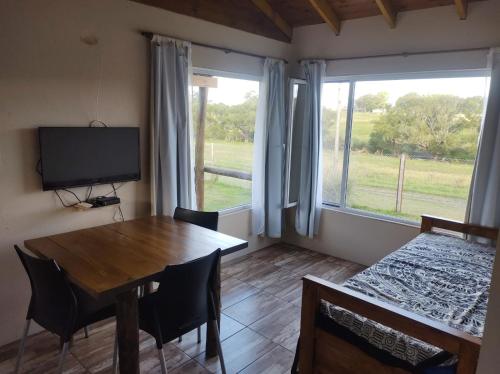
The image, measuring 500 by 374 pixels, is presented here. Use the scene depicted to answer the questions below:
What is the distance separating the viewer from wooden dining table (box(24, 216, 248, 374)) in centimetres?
173

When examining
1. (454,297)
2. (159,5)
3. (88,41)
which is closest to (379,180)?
(454,297)

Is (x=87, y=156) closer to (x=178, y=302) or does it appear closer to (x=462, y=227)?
(x=178, y=302)

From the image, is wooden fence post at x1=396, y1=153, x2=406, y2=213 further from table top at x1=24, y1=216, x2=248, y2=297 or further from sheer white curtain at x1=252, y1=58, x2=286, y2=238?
table top at x1=24, y1=216, x2=248, y2=297

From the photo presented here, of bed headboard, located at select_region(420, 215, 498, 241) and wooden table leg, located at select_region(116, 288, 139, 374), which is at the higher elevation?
bed headboard, located at select_region(420, 215, 498, 241)

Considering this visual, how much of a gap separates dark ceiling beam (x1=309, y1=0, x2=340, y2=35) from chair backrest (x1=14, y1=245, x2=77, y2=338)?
309 centimetres

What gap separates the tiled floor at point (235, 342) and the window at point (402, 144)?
1.03 metres

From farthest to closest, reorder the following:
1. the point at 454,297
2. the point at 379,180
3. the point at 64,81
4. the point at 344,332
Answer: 1. the point at 379,180
2. the point at 64,81
3. the point at 454,297
4. the point at 344,332

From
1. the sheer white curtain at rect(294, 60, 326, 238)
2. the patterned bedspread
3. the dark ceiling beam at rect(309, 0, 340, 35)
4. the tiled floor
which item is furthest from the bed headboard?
the dark ceiling beam at rect(309, 0, 340, 35)

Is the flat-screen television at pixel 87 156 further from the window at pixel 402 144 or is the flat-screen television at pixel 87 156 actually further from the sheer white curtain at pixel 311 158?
the window at pixel 402 144

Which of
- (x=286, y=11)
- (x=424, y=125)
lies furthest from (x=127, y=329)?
(x=286, y=11)

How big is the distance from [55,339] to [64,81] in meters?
1.78

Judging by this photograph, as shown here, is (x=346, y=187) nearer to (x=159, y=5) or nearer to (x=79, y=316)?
(x=159, y=5)

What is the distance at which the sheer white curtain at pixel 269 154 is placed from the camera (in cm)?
393

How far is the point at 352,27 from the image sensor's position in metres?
3.73
